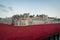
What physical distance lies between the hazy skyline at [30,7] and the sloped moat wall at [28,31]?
277 millimetres

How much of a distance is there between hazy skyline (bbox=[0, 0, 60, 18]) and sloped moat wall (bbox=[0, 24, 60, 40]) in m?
0.28

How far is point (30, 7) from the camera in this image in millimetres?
2926

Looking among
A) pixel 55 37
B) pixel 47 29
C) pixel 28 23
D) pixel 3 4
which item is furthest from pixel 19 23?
pixel 55 37

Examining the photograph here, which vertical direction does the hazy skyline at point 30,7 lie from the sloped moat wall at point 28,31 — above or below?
above

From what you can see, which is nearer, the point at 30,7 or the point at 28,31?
the point at 28,31

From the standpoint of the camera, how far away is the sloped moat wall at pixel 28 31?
8.38 ft

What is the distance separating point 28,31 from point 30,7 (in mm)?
549

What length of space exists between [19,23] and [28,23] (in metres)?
0.21

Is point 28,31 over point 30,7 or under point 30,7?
under

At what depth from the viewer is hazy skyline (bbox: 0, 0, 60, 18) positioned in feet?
8.75

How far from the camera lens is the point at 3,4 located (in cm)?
265

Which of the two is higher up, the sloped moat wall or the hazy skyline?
the hazy skyline

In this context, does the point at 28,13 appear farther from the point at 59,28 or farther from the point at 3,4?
the point at 59,28

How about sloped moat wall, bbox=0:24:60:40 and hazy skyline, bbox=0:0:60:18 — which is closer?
sloped moat wall, bbox=0:24:60:40
